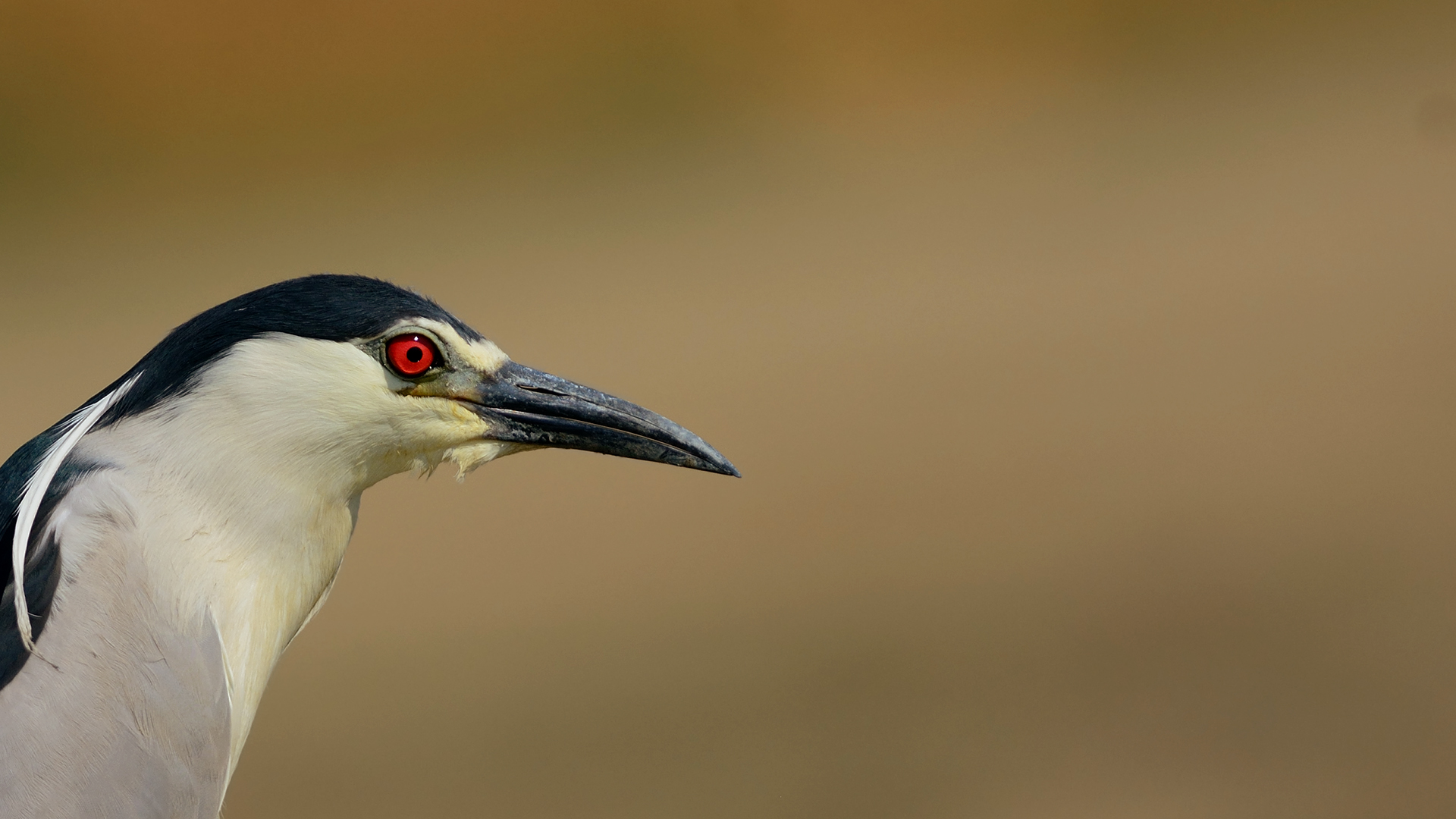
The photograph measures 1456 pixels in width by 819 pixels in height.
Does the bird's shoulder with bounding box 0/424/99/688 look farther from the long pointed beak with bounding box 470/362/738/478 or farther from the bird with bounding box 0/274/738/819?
the long pointed beak with bounding box 470/362/738/478

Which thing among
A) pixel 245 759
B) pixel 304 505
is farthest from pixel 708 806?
pixel 304 505

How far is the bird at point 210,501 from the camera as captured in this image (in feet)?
3.67

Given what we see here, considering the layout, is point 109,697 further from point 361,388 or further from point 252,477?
point 361,388

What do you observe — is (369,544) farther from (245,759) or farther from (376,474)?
(376,474)

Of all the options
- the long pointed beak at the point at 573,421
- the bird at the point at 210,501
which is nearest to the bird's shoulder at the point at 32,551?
the bird at the point at 210,501

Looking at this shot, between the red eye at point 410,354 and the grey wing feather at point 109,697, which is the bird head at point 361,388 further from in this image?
the grey wing feather at point 109,697

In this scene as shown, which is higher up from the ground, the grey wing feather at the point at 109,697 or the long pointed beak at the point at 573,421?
the long pointed beak at the point at 573,421

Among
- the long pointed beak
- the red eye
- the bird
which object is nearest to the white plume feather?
the bird

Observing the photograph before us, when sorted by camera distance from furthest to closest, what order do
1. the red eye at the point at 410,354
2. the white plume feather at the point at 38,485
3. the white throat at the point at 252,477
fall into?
the red eye at the point at 410,354 < the white throat at the point at 252,477 < the white plume feather at the point at 38,485

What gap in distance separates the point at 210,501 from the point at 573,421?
395mm

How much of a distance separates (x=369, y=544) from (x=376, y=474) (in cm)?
290

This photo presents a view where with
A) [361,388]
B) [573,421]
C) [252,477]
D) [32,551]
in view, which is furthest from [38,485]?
[573,421]

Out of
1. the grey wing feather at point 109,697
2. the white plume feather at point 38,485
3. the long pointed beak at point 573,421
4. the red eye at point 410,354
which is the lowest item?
the grey wing feather at point 109,697

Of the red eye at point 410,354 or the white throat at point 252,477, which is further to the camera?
the red eye at point 410,354
